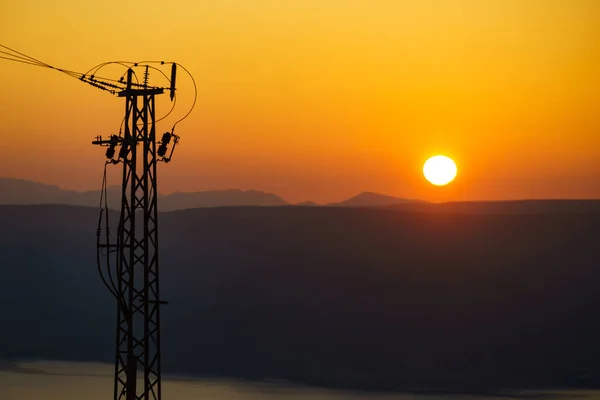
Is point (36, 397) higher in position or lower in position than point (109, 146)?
lower

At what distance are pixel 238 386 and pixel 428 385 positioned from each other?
2176 centimetres

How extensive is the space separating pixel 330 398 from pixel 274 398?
6521mm

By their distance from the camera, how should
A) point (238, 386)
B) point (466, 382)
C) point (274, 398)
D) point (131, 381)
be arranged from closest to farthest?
point (131, 381), point (274, 398), point (238, 386), point (466, 382)

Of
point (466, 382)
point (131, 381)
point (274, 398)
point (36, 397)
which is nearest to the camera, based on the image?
point (131, 381)

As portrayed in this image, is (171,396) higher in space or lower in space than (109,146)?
lower

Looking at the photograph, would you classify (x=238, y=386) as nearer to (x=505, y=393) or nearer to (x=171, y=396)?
(x=171, y=396)

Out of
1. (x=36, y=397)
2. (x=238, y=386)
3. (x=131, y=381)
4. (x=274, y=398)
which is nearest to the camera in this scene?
(x=131, y=381)

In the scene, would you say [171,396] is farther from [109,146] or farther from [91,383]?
[109,146]

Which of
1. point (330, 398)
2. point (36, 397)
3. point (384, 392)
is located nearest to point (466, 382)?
point (384, 392)

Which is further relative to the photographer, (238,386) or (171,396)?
(238,386)

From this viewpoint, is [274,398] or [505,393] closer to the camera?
[274,398]

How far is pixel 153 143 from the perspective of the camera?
3653 centimetres

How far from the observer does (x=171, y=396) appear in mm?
95250

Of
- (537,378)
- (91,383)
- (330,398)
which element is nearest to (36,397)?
(91,383)
